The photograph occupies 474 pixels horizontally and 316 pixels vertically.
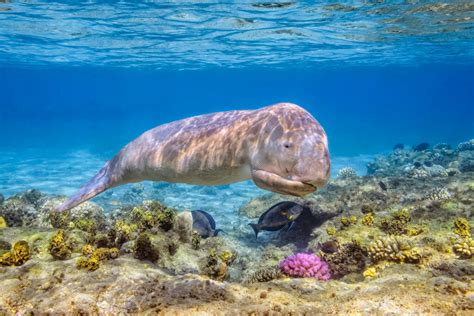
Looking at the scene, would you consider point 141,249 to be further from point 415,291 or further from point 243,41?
point 243,41

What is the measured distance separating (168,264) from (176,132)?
246cm

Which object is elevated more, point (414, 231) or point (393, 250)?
point (393, 250)

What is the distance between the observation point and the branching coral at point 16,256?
14.8ft

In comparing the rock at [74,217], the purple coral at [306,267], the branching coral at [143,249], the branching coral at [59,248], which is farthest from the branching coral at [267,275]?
the rock at [74,217]

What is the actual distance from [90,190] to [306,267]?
504 cm

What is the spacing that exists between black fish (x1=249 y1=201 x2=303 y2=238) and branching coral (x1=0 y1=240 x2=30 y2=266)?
18.9 feet

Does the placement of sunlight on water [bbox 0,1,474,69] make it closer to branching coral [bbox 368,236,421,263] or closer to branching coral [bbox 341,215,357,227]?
branching coral [bbox 341,215,357,227]

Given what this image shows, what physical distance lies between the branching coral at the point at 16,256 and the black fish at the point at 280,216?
5.75 meters

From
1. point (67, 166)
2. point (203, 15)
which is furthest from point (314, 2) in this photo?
point (67, 166)

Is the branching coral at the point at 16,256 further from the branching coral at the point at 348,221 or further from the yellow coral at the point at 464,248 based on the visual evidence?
the yellow coral at the point at 464,248

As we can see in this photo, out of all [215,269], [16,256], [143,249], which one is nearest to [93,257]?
[143,249]

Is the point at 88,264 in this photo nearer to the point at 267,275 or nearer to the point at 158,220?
the point at 158,220

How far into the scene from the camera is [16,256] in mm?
4578

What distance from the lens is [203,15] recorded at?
19453 mm
